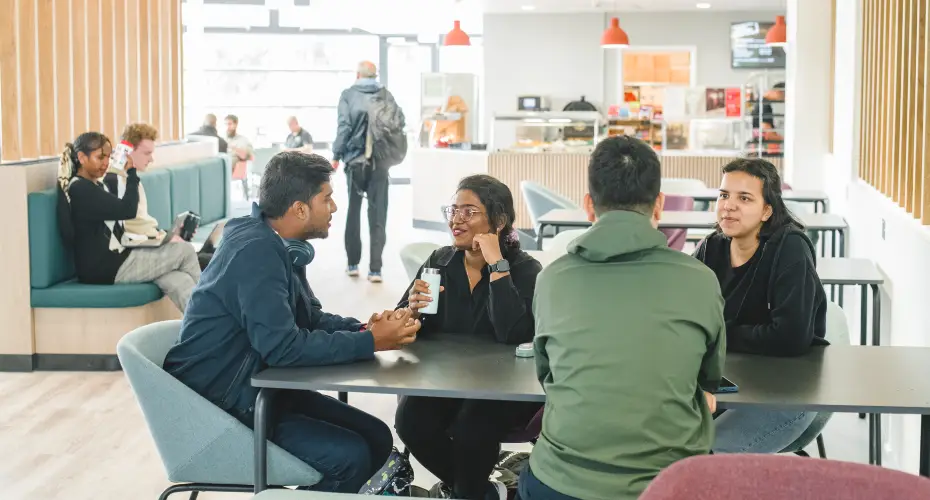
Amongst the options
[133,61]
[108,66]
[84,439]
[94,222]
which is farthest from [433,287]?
[133,61]

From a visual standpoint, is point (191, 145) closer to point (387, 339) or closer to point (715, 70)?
point (387, 339)

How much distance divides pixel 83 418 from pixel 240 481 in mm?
2441

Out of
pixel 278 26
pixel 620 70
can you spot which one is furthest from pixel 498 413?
pixel 278 26

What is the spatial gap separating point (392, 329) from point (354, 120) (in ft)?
19.8

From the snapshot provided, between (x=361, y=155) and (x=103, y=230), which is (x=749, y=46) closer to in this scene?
(x=361, y=155)

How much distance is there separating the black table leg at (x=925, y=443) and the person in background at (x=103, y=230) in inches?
162

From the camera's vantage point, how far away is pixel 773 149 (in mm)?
11703

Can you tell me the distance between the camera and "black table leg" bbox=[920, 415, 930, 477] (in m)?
2.48

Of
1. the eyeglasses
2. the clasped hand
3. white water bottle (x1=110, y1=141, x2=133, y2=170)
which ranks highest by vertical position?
white water bottle (x1=110, y1=141, x2=133, y2=170)

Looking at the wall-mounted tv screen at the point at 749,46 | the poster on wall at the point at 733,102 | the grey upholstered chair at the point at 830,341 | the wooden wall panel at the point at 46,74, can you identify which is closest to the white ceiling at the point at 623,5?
the wall-mounted tv screen at the point at 749,46

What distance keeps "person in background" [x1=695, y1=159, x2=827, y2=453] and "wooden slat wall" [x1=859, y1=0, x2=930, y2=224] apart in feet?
3.84

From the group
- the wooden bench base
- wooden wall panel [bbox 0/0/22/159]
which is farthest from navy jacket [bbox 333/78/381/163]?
the wooden bench base

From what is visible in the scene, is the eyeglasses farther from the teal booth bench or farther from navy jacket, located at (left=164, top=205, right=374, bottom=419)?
the teal booth bench

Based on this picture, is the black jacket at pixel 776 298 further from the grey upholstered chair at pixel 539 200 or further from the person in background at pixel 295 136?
the person in background at pixel 295 136
